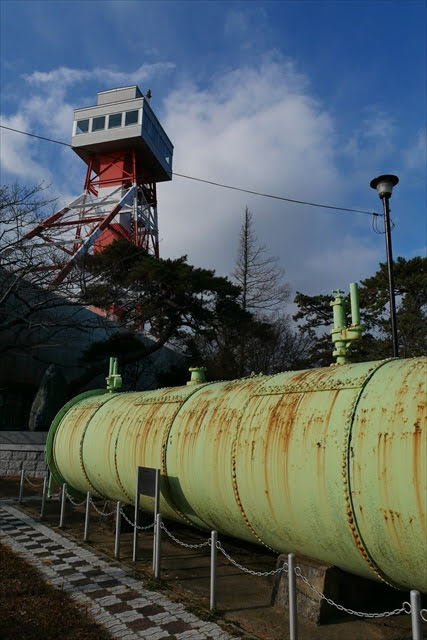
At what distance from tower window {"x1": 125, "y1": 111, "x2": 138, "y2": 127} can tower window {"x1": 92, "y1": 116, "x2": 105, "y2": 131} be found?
10.7 ft

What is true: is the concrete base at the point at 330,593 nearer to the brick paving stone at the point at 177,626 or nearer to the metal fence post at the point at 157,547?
the brick paving stone at the point at 177,626

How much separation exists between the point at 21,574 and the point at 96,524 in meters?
4.13

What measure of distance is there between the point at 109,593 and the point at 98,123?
2281 inches

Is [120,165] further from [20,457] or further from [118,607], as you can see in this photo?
[118,607]

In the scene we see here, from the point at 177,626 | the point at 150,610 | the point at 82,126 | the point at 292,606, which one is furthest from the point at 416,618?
the point at 82,126

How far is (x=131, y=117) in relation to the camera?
5472 centimetres

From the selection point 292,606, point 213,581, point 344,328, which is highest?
point 344,328

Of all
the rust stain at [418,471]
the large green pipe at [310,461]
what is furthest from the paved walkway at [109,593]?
the rust stain at [418,471]

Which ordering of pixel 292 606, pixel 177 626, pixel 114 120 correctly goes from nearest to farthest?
pixel 292 606 → pixel 177 626 → pixel 114 120

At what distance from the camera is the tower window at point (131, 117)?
54219mm

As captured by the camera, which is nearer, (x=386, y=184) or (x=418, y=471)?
(x=418, y=471)

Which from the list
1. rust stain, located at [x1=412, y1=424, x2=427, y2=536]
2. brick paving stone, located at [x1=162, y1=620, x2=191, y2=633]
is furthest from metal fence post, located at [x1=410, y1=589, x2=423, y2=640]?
brick paving stone, located at [x1=162, y1=620, x2=191, y2=633]

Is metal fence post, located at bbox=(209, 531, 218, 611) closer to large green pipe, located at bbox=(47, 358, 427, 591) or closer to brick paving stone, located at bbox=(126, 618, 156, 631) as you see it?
large green pipe, located at bbox=(47, 358, 427, 591)

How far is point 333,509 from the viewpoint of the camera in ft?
16.8
